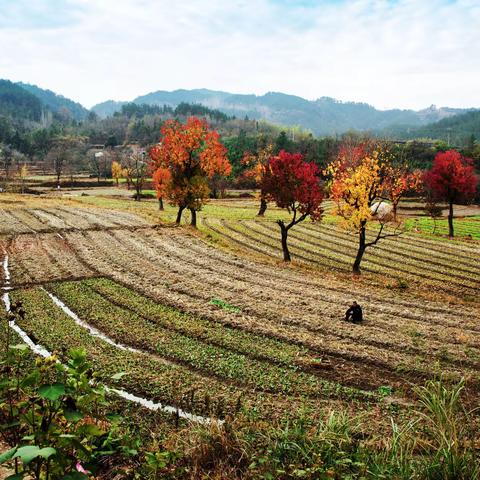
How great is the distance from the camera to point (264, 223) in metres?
76.8

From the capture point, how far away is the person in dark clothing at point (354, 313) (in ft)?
93.1

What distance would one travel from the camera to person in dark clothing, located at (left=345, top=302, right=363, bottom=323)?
93.1ft

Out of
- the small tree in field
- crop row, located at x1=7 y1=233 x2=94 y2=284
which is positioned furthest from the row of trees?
crop row, located at x1=7 y1=233 x2=94 y2=284

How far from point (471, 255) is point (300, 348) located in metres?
42.1

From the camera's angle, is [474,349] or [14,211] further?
[14,211]

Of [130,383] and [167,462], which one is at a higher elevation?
[167,462]

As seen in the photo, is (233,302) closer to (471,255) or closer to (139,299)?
(139,299)

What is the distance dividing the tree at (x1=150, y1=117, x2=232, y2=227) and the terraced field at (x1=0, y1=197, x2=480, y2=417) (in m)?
9.35

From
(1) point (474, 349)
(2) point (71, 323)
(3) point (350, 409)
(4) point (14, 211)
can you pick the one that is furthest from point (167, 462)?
(4) point (14, 211)

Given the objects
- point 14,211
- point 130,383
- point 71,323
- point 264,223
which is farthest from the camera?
point 264,223

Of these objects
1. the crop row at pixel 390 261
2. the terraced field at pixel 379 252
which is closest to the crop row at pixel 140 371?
the terraced field at pixel 379 252

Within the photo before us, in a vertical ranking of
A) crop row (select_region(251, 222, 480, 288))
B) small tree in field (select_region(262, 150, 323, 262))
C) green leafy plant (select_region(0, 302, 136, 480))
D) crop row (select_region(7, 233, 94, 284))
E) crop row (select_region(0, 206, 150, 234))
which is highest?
small tree in field (select_region(262, 150, 323, 262))

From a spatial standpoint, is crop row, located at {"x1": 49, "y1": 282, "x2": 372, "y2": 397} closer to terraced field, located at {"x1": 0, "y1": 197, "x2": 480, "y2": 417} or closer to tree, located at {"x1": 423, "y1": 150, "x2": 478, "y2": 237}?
terraced field, located at {"x1": 0, "y1": 197, "x2": 480, "y2": 417}

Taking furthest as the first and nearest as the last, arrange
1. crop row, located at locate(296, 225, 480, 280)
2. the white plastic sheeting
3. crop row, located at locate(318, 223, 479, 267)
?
1. crop row, located at locate(318, 223, 479, 267)
2. crop row, located at locate(296, 225, 480, 280)
3. the white plastic sheeting
